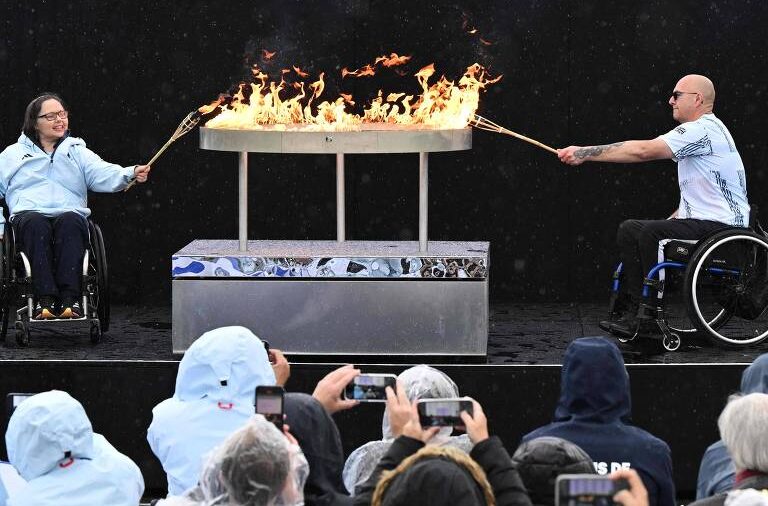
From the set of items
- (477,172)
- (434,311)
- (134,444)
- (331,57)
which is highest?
(331,57)

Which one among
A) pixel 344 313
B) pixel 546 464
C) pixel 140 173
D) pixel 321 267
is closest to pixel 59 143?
pixel 140 173

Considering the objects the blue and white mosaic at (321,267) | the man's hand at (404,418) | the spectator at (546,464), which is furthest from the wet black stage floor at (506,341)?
the spectator at (546,464)

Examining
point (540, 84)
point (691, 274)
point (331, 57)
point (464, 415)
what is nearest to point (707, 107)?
point (691, 274)

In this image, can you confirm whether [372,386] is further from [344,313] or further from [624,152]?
[624,152]

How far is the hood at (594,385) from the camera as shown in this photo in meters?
4.05

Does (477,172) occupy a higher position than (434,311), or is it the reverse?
(477,172)

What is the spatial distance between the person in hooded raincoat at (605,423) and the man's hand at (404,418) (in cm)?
35

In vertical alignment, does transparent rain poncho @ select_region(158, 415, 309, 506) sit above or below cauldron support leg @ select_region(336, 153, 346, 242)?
below

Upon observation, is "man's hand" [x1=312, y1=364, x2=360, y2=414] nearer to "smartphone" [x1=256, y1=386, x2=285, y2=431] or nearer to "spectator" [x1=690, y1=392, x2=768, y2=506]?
"smartphone" [x1=256, y1=386, x2=285, y2=431]

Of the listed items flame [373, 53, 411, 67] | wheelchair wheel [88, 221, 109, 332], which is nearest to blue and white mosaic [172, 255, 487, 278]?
wheelchair wheel [88, 221, 109, 332]

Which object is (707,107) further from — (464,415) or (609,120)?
(464,415)

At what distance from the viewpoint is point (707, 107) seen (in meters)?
7.04

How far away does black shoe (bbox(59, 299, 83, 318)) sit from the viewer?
269 inches

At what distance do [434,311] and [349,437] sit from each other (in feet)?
2.21
